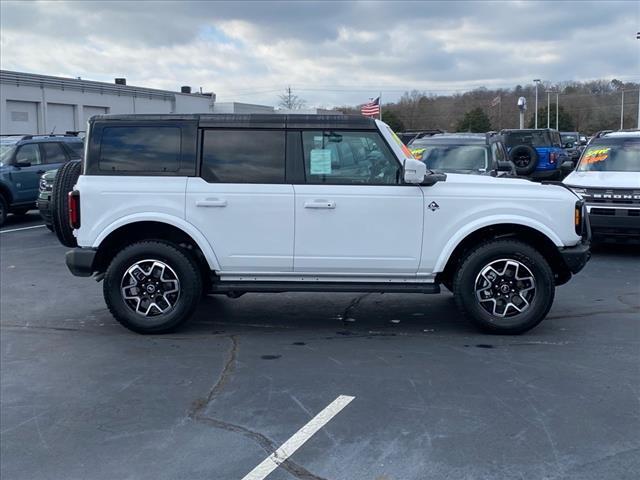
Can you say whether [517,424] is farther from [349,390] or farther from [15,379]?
[15,379]

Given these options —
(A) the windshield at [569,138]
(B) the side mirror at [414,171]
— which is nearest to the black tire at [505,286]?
(B) the side mirror at [414,171]

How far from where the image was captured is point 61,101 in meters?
37.9

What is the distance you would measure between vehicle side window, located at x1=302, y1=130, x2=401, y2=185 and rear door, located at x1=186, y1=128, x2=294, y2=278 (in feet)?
0.88

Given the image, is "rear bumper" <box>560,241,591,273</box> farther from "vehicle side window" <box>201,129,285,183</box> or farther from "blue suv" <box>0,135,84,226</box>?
"blue suv" <box>0,135,84,226</box>

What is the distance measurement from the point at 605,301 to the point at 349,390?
4080mm

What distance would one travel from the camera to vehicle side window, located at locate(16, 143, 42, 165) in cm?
1628

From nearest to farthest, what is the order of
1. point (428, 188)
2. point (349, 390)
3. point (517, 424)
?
1. point (517, 424)
2. point (349, 390)
3. point (428, 188)

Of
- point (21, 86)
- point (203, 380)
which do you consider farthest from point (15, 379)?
point (21, 86)

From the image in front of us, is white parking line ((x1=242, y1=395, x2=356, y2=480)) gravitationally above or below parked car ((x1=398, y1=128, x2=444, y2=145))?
below

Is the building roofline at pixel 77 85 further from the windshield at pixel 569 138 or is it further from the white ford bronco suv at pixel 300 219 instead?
the white ford bronco suv at pixel 300 219

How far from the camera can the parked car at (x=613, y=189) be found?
1034cm

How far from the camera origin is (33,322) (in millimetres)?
7293

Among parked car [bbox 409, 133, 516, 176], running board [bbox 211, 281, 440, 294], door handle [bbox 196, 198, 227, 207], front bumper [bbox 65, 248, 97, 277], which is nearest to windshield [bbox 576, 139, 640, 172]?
parked car [bbox 409, 133, 516, 176]

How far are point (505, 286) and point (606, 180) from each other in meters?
5.41
